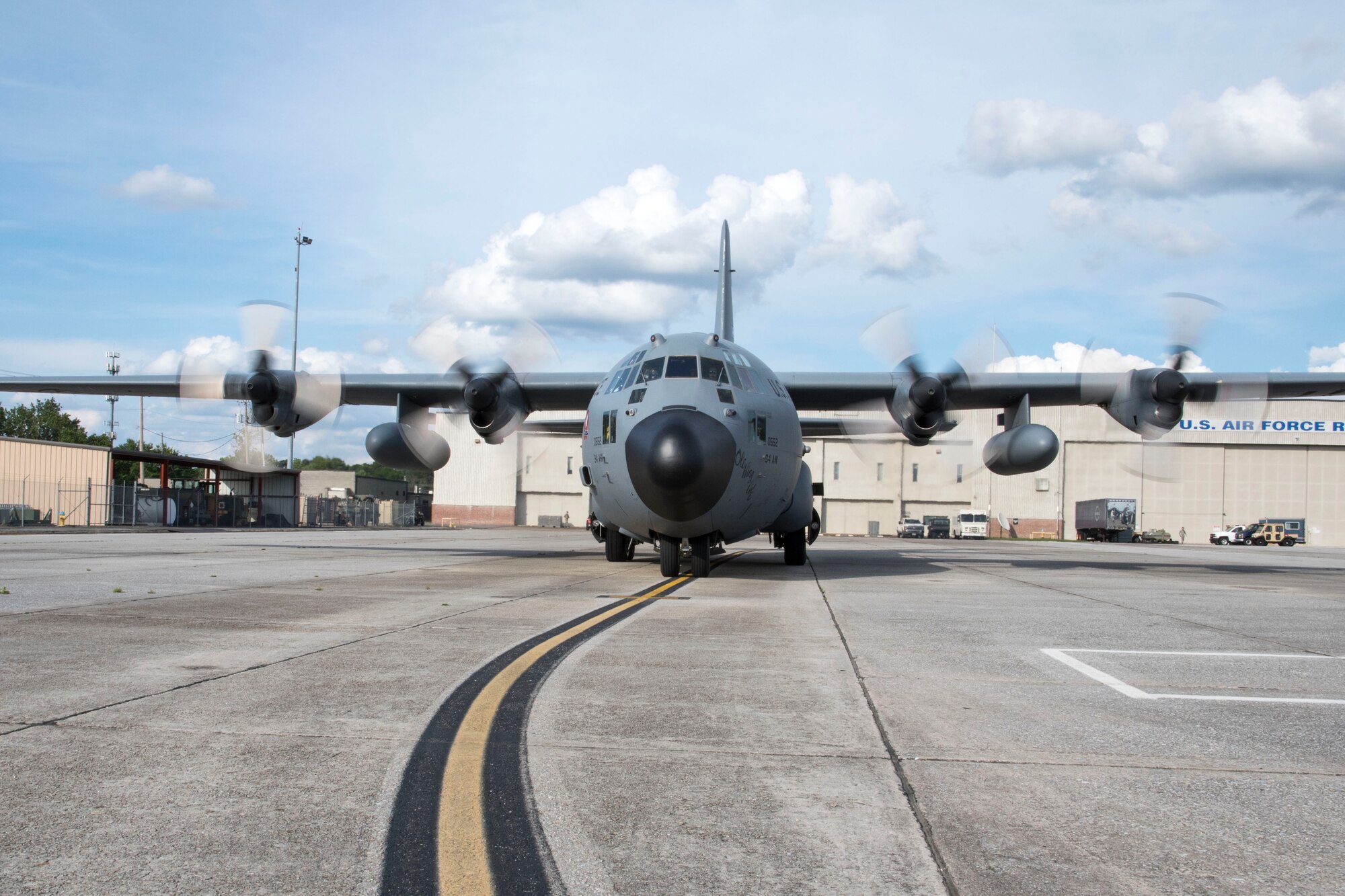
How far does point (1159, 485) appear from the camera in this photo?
66938mm

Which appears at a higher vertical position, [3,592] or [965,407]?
[965,407]

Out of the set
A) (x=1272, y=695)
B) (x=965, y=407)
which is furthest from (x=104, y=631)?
(x=965, y=407)

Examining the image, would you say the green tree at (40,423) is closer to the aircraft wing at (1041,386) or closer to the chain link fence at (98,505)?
the chain link fence at (98,505)

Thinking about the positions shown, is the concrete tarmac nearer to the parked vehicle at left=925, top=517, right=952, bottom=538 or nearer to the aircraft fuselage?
the aircraft fuselage

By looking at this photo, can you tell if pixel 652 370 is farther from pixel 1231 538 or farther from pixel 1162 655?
pixel 1231 538

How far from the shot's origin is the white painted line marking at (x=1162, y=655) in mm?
5809

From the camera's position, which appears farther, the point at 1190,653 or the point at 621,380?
the point at 621,380

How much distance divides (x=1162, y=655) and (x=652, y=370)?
29.7 feet

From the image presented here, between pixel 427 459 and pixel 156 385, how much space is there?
6823 millimetres

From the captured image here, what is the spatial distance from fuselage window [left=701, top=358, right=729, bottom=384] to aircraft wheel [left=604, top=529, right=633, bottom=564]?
18.6 ft

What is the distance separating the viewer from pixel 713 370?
1498 centimetres

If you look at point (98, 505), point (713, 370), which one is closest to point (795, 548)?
point (713, 370)

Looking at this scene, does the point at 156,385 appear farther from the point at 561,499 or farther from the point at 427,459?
the point at 561,499

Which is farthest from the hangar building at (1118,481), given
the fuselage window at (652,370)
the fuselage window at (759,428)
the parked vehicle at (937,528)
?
the fuselage window at (759,428)
